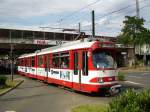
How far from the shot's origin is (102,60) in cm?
1848

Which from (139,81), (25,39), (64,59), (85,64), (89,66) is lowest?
(139,81)

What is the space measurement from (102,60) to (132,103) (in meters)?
9.54

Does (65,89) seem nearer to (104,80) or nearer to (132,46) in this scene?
(104,80)

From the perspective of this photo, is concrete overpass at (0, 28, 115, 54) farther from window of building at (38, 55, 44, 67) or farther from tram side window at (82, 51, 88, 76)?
tram side window at (82, 51, 88, 76)

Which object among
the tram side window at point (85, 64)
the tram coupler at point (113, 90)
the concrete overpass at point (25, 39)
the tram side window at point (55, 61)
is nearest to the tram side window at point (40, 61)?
the tram side window at point (55, 61)

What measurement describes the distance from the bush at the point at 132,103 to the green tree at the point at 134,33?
207ft

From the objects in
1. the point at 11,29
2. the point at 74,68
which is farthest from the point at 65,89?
the point at 11,29

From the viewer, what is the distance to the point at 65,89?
23.6 m

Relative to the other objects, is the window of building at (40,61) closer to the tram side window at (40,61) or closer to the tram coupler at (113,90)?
the tram side window at (40,61)

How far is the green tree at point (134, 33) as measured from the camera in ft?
236

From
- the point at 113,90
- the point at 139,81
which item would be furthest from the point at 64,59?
the point at 139,81

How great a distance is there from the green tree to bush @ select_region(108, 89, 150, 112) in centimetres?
6318

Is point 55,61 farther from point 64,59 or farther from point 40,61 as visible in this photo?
point 40,61

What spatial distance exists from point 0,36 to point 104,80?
5250 centimetres
